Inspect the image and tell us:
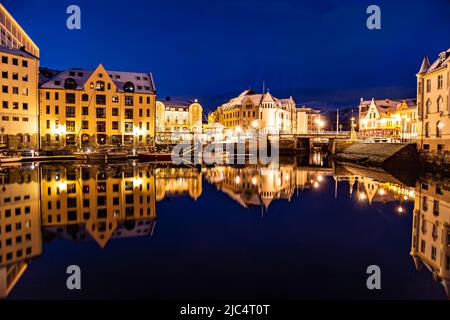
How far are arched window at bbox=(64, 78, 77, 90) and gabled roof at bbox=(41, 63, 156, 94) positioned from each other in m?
0.60

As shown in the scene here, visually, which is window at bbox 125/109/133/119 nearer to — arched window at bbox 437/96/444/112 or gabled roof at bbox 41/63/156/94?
gabled roof at bbox 41/63/156/94

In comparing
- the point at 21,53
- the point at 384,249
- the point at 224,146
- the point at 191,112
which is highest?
the point at 21,53

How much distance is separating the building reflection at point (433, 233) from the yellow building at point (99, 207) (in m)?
11.1

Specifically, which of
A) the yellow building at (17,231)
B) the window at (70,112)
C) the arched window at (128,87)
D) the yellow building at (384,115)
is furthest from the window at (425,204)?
the yellow building at (384,115)

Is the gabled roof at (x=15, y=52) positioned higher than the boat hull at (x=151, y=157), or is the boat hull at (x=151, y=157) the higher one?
the gabled roof at (x=15, y=52)

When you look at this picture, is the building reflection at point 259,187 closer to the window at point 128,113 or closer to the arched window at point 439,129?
the arched window at point 439,129

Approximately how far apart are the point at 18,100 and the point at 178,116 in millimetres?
41812

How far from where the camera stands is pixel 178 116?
300ft

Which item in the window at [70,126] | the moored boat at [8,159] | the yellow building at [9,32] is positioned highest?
the yellow building at [9,32]

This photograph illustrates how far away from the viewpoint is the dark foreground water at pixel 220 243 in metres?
9.56

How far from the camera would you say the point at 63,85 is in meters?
62.2
